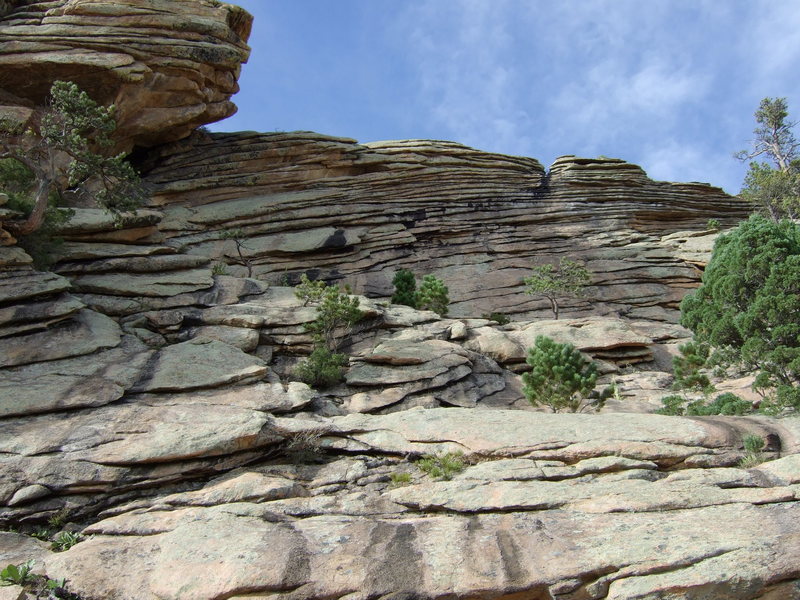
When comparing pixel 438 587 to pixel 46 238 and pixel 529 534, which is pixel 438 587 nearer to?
pixel 529 534

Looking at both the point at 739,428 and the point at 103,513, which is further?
the point at 739,428

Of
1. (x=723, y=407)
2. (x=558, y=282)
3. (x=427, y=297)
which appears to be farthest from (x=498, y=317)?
(x=723, y=407)

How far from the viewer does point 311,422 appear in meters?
15.3

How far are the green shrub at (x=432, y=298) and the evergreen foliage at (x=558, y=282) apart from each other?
21.9 feet

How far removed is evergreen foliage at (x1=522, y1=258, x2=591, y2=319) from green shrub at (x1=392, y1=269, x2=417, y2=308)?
7732 mm

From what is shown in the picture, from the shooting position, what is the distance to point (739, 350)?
2012 centimetres

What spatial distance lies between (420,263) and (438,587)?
32706 mm

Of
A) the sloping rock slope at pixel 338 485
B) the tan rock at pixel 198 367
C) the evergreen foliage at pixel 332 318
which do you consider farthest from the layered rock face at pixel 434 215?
the sloping rock slope at pixel 338 485

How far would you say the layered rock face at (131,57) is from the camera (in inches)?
1336

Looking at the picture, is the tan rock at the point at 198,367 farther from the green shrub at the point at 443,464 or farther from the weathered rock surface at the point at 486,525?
the green shrub at the point at 443,464

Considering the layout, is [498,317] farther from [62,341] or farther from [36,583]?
[36,583]

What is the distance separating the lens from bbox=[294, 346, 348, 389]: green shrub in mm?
20422

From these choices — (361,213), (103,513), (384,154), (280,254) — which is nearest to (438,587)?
(103,513)

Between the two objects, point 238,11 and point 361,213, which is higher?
point 238,11
